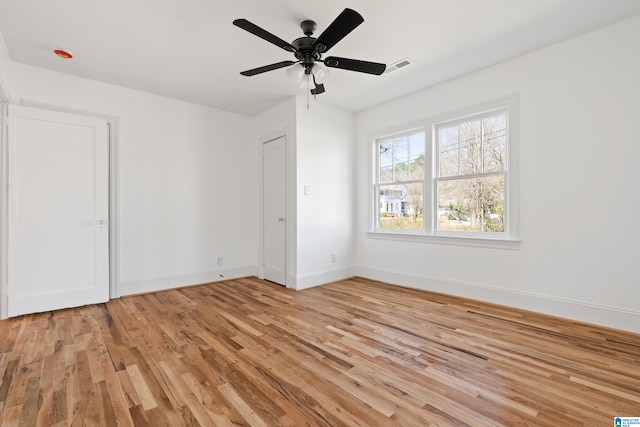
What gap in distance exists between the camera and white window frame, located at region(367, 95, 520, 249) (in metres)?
3.37

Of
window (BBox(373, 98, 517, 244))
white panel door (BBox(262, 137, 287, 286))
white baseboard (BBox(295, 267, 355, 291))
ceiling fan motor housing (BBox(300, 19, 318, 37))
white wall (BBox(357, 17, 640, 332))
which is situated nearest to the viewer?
ceiling fan motor housing (BBox(300, 19, 318, 37))

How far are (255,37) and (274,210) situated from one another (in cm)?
256

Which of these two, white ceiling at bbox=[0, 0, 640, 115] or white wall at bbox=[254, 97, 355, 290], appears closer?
white ceiling at bbox=[0, 0, 640, 115]

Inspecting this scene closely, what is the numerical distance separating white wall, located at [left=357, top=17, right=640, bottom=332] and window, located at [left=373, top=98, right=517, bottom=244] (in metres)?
0.18

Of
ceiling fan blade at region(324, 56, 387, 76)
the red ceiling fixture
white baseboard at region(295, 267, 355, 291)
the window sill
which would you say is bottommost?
white baseboard at region(295, 267, 355, 291)

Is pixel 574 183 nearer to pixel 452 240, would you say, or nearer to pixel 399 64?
pixel 452 240

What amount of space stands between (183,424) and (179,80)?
148 inches

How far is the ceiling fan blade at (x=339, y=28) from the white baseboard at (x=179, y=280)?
3654 millimetres

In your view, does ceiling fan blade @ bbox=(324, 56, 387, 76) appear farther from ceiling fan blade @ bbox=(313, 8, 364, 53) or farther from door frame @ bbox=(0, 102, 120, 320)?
door frame @ bbox=(0, 102, 120, 320)

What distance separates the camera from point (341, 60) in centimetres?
255

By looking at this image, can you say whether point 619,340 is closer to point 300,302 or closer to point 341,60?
point 300,302

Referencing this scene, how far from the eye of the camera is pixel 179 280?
14.4 ft

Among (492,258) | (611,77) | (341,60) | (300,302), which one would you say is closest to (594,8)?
(611,77)

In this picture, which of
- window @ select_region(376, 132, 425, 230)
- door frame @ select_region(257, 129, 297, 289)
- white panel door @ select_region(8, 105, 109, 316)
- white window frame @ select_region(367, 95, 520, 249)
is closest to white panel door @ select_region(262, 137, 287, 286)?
door frame @ select_region(257, 129, 297, 289)
